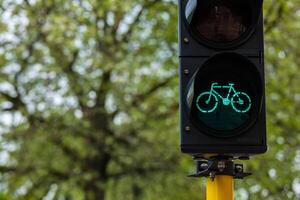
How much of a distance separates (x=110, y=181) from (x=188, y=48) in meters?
10.4

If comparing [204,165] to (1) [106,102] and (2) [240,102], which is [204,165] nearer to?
(2) [240,102]

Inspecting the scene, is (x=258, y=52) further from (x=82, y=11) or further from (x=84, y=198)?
(x=84, y=198)

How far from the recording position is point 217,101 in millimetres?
3311

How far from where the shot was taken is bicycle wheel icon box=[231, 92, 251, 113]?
130 inches

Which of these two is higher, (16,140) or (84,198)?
(16,140)

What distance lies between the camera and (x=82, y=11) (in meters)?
11.9

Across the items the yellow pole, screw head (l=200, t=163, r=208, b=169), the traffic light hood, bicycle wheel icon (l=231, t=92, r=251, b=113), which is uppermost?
the traffic light hood

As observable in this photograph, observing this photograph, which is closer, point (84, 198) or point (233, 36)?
point (233, 36)

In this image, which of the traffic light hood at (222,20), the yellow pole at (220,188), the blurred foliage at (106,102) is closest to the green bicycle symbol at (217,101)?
the traffic light hood at (222,20)

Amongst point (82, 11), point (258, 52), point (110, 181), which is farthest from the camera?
point (110, 181)

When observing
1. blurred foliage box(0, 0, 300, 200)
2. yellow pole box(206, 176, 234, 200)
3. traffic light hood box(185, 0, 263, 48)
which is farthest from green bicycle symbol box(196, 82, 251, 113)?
blurred foliage box(0, 0, 300, 200)

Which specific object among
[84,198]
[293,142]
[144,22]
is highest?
[144,22]

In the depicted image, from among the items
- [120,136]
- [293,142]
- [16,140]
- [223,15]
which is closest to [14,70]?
[16,140]

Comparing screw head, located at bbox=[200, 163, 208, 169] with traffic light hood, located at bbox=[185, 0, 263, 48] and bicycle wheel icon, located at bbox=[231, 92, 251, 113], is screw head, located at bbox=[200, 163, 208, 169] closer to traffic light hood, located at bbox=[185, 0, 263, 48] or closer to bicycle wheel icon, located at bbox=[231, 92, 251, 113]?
bicycle wheel icon, located at bbox=[231, 92, 251, 113]
